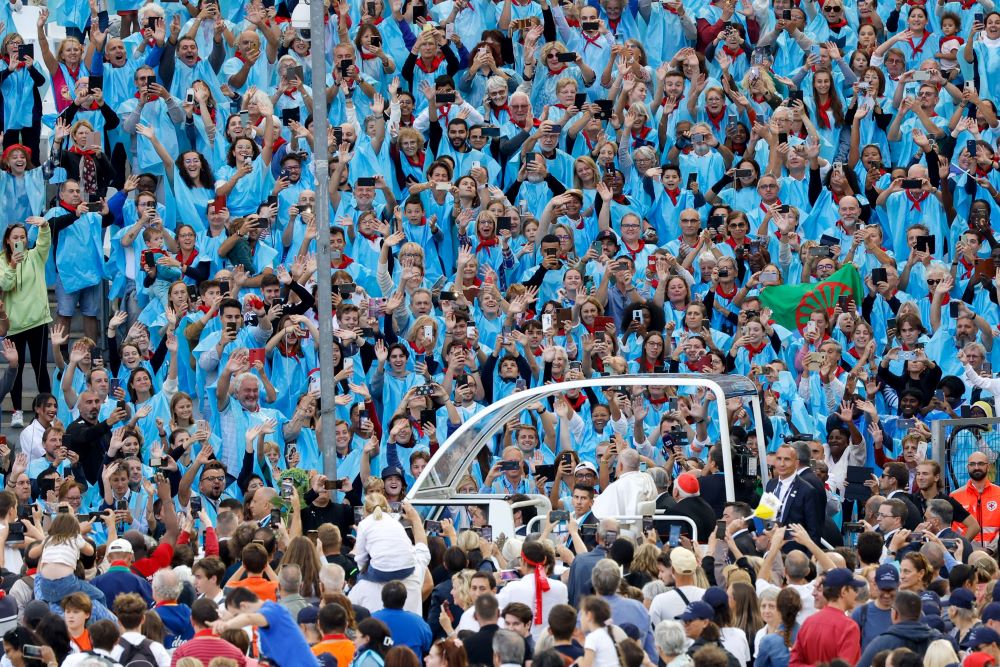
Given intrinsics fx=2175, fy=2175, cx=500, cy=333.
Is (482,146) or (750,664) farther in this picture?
(482,146)

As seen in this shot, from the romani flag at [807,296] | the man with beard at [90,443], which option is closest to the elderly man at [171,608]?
the man with beard at [90,443]

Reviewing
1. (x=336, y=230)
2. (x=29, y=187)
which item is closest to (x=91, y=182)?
(x=29, y=187)

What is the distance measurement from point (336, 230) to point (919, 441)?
5.48 meters

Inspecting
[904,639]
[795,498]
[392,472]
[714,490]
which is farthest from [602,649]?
[392,472]

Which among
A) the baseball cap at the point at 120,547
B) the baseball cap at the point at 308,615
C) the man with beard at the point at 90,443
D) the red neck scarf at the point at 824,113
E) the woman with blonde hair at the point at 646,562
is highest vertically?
the red neck scarf at the point at 824,113

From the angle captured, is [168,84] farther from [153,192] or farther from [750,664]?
[750,664]

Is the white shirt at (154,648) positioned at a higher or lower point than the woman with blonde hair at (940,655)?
higher

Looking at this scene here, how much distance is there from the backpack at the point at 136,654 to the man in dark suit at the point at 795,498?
491 cm

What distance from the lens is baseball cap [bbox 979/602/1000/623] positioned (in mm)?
10344

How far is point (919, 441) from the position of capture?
55.6 ft

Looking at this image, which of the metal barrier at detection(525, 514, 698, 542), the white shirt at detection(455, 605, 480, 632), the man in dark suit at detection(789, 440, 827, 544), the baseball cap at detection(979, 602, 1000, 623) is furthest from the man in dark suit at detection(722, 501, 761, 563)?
the baseball cap at detection(979, 602, 1000, 623)

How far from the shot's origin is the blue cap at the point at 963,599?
35.8ft

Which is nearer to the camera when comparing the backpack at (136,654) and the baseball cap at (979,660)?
the baseball cap at (979,660)

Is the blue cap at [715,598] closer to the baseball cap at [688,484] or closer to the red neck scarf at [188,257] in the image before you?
the baseball cap at [688,484]
